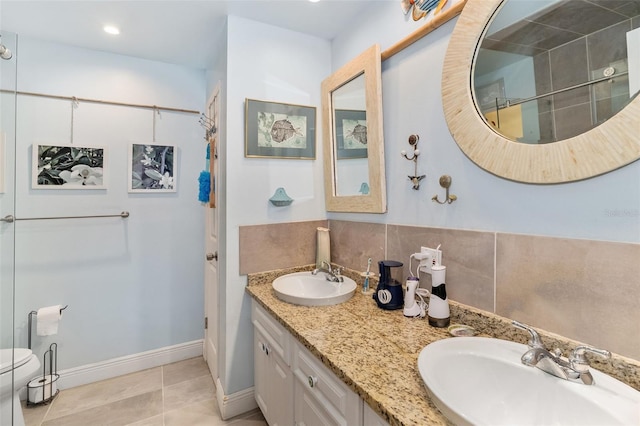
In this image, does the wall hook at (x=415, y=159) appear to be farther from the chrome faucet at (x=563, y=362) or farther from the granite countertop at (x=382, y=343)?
the chrome faucet at (x=563, y=362)

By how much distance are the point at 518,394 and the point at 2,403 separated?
2.31 metres

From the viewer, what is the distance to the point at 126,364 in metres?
2.24

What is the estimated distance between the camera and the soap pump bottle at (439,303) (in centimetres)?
111

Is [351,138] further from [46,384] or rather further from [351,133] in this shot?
[46,384]

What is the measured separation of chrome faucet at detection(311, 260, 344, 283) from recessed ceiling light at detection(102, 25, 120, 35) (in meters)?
2.00

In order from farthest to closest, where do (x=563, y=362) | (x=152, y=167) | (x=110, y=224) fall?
1. (x=152, y=167)
2. (x=110, y=224)
3. (x=563, y=362)

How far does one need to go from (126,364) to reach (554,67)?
309cm

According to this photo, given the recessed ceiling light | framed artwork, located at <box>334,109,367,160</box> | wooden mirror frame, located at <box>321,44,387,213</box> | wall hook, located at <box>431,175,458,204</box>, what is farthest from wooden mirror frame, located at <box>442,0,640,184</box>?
the recessed ceiling light

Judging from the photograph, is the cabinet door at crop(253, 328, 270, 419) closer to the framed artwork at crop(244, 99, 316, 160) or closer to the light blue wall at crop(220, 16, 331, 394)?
the light blue wall at crop(220, 16, 331, 394)

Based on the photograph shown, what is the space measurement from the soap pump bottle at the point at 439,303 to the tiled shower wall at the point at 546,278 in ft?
0.29

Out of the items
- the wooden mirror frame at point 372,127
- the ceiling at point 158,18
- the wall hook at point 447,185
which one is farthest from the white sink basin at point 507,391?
the ceiling at point 158,18

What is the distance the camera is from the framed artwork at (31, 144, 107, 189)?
198 cm

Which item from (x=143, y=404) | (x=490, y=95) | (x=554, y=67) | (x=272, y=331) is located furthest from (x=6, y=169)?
(x=554, y=67)

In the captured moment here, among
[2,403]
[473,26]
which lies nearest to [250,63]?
[473,26]
